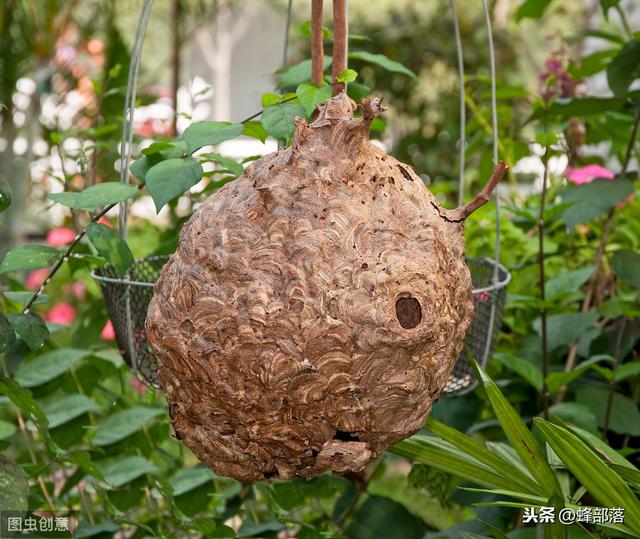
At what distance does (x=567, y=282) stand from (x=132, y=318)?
718 millimetres

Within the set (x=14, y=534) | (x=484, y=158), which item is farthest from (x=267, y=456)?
(x=484, y=158)

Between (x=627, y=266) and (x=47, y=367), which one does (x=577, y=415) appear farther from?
(x=47, y=367)

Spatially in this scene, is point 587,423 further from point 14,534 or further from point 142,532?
Result: point 14,534

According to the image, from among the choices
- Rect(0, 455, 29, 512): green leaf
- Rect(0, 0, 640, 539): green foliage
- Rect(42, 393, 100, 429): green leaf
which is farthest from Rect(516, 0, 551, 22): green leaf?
Rect(0, 455, 29, 512): green leaf

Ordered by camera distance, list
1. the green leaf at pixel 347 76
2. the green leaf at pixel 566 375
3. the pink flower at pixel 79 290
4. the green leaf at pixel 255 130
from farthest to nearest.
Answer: the pink flower at pixel 79 290 → the green leaf at pixel 566 375 → the green leaf at pixel 255 130 → the green leaf at pixel 347 76

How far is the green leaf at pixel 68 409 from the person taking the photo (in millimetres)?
1469

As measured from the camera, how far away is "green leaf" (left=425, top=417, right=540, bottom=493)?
115 cm

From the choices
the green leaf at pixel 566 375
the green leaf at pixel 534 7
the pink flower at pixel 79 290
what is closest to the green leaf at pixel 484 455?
the green leaf at pixel 566 375

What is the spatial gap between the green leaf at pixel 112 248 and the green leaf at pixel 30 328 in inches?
5.4

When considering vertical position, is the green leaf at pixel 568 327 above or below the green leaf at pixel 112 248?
below

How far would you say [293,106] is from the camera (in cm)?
105

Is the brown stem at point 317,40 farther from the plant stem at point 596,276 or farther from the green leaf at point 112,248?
the plant stem at point 596,276

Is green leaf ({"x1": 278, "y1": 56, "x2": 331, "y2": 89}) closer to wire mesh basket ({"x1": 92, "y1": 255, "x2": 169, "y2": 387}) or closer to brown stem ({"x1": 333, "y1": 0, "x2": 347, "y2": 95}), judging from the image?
brown stem ({"x1": 333, "y1": 0, "x2": 347, "y2": 95})

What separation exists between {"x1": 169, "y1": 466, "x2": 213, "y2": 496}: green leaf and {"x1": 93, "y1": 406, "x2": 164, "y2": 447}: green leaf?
0.35 feet
